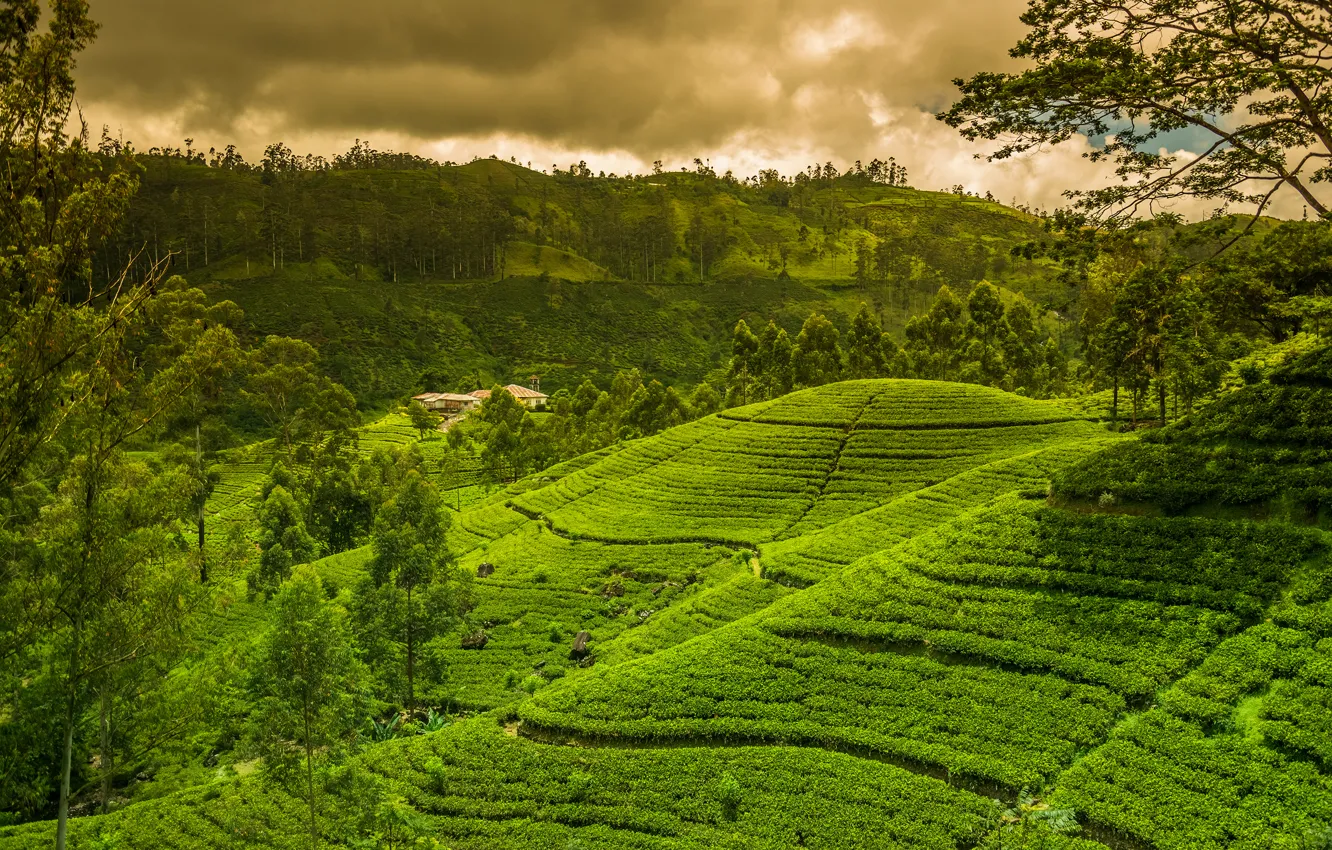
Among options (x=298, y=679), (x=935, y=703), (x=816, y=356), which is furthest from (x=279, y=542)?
(x=816, y=356)

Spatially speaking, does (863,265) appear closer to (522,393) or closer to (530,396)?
(530,396)

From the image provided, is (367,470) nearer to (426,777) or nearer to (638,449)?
(638,449)

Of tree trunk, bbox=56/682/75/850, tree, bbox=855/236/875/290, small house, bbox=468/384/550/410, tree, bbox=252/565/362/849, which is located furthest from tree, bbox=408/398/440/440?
tree, bbox=855/236/875/290

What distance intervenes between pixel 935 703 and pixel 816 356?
7010 centimetres

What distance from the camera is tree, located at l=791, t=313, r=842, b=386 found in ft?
299

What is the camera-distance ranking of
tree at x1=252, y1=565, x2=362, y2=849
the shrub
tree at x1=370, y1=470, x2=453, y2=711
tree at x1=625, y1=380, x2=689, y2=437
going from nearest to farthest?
tree at x1=252, y1=565, x2=362, y2=849 < the shrub < tree at x1=370, y1=470, x2=453, y2=711 < tree at x1=625, y1=380, x2=689, y2=437

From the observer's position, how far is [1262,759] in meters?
18.6

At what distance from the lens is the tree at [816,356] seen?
91.1m

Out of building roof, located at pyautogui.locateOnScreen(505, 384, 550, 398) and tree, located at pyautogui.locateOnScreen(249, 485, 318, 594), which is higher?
building roof, located at pyautogui.locateOnScreen(505, 384, 550, 398)

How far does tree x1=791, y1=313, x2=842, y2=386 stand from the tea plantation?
5076 cm

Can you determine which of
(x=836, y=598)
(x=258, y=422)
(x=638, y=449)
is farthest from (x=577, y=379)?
(x=836, y=598)

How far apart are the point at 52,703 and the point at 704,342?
146572 millimetres

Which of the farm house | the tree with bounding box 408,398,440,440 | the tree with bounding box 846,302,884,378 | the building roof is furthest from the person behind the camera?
the building roof

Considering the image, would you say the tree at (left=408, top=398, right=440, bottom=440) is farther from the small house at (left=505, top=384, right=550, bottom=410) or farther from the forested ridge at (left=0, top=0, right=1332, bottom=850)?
the forested ridge at (left=0, top=0, right=1332, bottom=850)
